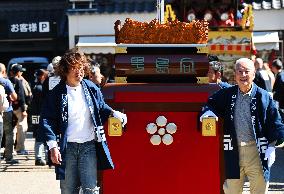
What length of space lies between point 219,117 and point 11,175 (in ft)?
16.1

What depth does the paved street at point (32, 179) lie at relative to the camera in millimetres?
9078

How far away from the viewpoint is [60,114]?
5996 mm

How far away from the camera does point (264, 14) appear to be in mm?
19750

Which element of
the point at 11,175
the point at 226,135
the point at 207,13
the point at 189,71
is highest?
the point at 207,13

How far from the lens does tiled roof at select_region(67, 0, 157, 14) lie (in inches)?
794

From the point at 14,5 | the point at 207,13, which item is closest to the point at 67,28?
the point at 14,5

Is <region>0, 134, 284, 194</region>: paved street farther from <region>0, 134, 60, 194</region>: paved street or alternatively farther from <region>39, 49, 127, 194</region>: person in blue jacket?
<region>39, 49, 127, 194</region>: person in blue jacket

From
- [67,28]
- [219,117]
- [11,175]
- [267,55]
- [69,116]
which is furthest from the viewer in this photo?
[67,28]

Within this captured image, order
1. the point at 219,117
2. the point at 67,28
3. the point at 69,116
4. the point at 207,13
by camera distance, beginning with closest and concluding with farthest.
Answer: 1. the point at 69,116
2. the point at 219,117
3. the point at 207,13
4. the point at 67,28

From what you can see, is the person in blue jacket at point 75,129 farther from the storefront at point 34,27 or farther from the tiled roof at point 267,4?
the storefront at point 34,27

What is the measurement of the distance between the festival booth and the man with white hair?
12.6 inches

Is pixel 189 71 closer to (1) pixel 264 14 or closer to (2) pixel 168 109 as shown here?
(2) pixel 168 109

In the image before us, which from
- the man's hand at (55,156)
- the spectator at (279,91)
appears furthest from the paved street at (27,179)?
the spectator at (279,91)

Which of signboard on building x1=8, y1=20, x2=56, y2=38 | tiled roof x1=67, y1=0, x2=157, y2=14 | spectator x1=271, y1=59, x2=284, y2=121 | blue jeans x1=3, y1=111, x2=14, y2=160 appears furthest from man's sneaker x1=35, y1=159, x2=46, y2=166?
signboard on building x1=8, y1=20, x2=56, y2=38
